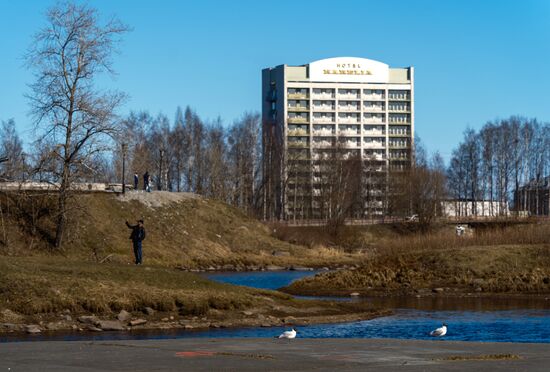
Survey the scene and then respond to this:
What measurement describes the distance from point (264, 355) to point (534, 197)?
133 metres

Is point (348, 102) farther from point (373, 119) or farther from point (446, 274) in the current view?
point (446, 274)

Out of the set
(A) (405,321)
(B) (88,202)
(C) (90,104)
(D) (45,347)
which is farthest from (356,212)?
(D) (45,347)

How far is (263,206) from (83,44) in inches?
2692

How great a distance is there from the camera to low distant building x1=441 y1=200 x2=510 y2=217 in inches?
5669

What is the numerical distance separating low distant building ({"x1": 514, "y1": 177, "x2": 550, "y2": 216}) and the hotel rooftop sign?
44.4m

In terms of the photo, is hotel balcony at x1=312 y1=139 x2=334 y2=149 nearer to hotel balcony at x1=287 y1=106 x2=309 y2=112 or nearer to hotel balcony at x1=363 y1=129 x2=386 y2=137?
hotel balcony at x1=287 y1=106 x2=309 y2=112

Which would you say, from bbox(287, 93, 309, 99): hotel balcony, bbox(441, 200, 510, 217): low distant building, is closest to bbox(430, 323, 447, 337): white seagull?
bbox(441, 200, 510, 217): low distant building

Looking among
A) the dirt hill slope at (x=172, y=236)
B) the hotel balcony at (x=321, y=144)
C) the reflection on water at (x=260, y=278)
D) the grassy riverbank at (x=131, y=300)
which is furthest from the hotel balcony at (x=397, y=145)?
the grassy riverbank at (x=131, y=300)

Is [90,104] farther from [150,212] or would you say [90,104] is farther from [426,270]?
[426,270]

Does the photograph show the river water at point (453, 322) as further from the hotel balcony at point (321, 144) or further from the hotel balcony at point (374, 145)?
the hotel balcony at point (374, 145)

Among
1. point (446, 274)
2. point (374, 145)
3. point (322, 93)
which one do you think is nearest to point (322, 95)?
point (322, 93)

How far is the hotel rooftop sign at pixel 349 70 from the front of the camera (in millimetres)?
184500

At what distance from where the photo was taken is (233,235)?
92750 millimetres

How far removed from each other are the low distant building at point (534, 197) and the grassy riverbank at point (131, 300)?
105 metres
